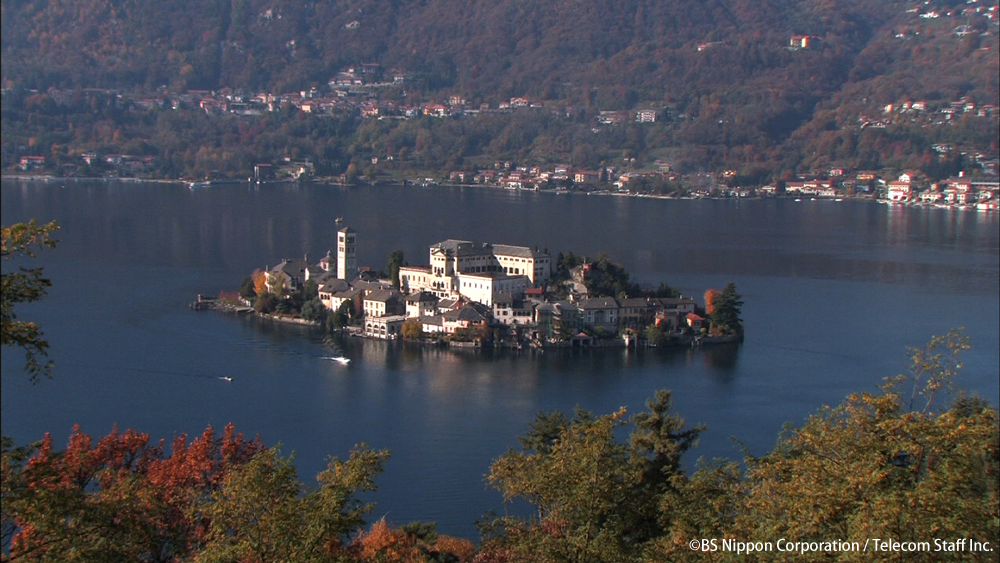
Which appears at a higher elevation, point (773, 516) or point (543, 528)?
point (773, 516)

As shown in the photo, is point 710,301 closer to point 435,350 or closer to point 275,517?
point 435,350

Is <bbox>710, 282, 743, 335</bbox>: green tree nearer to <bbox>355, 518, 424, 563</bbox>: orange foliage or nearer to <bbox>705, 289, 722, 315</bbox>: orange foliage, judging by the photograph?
<bbox>705, 289, 722, 315</bbox>: orange foliage

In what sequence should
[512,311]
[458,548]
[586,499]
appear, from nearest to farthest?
1. [586,499]
2. [458,548]
3. [512,311]

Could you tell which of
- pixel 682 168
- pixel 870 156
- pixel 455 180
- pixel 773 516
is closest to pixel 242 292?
pixel 773 516

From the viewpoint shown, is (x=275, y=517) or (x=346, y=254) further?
(x=346, y=254)

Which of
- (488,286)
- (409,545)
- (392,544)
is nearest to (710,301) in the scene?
(488,286)

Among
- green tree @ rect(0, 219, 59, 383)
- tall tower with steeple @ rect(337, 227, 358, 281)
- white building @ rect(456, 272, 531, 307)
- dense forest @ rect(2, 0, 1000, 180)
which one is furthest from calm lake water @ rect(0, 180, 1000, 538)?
dense forest @ rect(2, 0, 1000, 180)

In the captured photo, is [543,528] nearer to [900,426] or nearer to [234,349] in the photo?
[900,426]

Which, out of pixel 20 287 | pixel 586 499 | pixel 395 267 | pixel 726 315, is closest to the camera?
pixel 20 287
